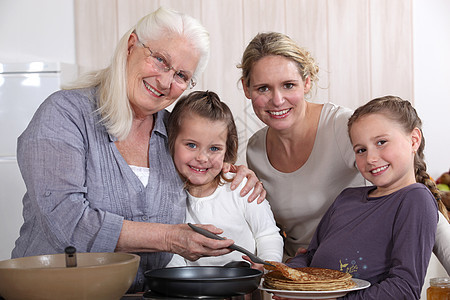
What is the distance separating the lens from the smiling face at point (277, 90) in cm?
191

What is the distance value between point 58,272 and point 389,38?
2.90m

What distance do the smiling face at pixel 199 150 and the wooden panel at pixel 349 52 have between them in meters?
1.70

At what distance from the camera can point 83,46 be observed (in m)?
3.45

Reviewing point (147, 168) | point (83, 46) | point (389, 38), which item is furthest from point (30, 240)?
point (389, 38)

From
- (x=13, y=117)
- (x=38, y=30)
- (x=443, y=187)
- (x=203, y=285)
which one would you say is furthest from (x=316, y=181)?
(x=38, y=30)

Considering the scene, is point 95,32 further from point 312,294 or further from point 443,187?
point 312,294

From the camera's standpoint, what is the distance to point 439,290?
4.28 ft

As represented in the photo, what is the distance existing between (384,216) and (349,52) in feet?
7.03

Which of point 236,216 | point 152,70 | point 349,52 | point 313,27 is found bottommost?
point 236,216

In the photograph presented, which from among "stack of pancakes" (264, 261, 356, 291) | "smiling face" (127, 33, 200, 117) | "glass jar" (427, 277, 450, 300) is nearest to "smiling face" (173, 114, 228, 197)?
"smiling face" (127, 33, 200, 117)

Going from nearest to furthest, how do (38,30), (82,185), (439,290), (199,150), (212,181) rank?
1. (439,290)
2. (82,185)
3. (199,150)
4. (212,181)
5. (38,30)

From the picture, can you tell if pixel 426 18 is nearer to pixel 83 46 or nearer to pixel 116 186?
pixel 83 46

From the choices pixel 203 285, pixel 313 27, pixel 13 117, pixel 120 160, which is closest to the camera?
pixel 203 285

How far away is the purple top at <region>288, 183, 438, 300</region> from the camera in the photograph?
1260mm
